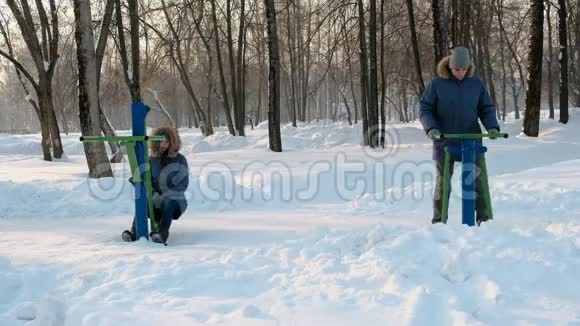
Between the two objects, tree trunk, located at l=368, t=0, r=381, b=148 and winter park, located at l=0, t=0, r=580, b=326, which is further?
tree trunk, located at l=368, t=0, r=381, b=148

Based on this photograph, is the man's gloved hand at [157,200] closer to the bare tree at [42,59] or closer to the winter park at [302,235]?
the winter park at [302,235]

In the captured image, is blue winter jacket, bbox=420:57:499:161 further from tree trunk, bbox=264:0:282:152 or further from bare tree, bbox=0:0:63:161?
bare tree, bbox=0:0:63:161

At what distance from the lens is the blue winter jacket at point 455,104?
188 inches

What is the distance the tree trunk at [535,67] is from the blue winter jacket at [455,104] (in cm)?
983

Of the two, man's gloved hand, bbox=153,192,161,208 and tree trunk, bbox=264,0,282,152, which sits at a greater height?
tree trunk, bbox=264,0,282,152

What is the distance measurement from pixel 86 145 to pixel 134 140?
5387 millimetres

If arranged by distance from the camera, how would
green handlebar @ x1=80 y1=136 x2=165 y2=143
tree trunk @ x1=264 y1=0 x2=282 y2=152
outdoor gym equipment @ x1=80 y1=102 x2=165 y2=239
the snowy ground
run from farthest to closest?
tree trunk @ x1=264 y1=0 x2=282 y2=152, outdoor gym equipment @ x1=80 y1=102 x2=165 y2=239, green handlebar @ x1=80 y1=136 x2=165 y2=143, the snowy ground

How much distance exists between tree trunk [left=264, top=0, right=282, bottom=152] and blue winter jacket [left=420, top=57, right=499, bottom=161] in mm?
8977

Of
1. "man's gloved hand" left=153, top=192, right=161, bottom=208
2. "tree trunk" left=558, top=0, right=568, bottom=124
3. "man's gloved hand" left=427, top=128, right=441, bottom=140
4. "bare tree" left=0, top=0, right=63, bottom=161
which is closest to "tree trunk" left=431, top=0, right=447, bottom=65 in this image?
"tree trunk" left=558, top=0, right=568, bottom=124

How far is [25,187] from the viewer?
7.97 meters

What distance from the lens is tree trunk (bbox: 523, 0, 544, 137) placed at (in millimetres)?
13305

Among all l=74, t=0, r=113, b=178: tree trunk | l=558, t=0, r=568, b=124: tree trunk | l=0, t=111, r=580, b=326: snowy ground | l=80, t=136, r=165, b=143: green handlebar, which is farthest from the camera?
l=558, t=0, r=568, b=124: tree trunk

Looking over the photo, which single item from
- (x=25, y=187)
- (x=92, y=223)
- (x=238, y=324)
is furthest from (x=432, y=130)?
(x=25, y=187)

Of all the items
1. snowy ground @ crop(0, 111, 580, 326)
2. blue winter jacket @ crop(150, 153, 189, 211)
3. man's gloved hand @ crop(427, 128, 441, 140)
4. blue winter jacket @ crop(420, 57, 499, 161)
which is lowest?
snowy ground @ crop(0, 111, 580, 326)
